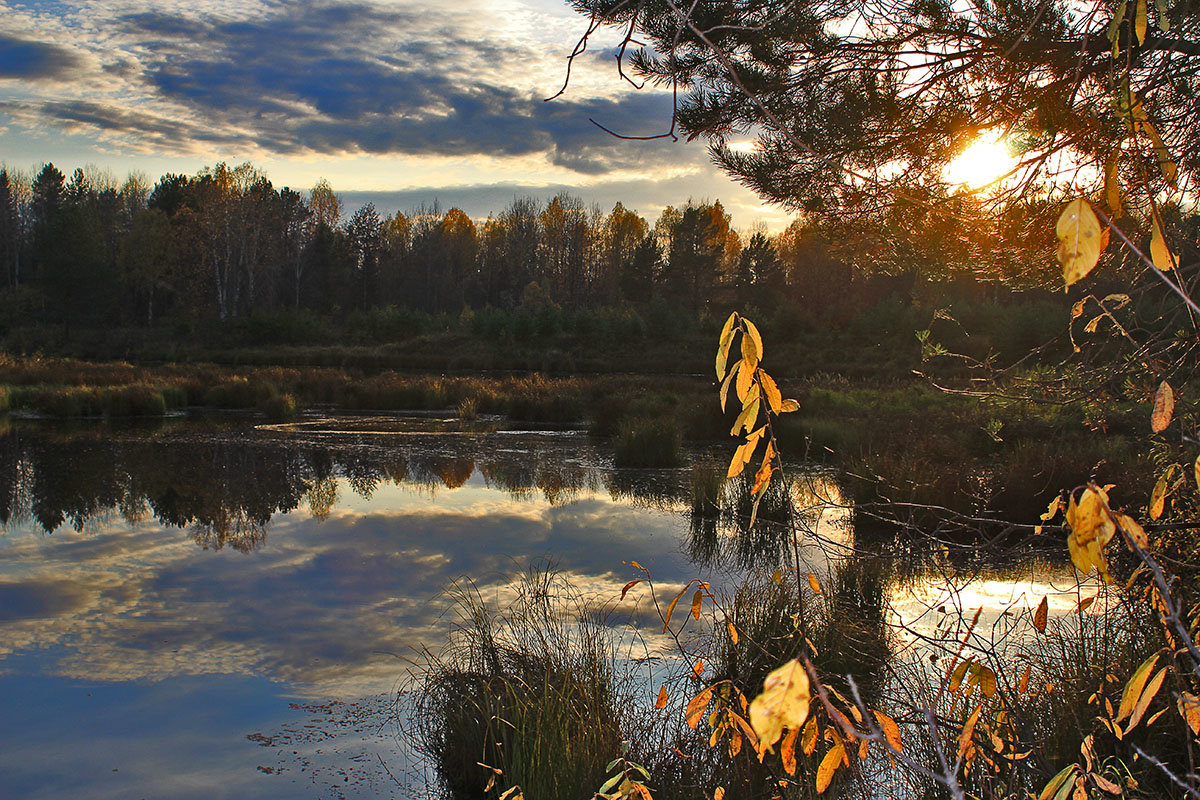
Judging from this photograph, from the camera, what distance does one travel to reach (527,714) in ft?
10.1

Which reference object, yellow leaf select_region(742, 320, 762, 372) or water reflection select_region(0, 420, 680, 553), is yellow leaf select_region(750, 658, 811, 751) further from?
water reflection select_region(0, 420, 680, 553)

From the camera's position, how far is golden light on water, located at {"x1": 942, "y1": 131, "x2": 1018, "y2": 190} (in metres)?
3.76

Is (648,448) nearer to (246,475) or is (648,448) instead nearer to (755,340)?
(246,475)

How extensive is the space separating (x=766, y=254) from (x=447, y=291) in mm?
22029

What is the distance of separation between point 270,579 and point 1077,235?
6.25 metres

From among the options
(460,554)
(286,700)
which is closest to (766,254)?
(460,554)

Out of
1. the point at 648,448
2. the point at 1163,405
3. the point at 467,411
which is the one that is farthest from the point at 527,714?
the point at 467,411

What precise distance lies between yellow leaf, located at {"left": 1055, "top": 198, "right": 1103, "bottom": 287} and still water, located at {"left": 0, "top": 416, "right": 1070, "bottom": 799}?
1163 mm

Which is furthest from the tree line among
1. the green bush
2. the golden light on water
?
the golden light on water

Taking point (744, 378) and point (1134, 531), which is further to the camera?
point (744, 378)

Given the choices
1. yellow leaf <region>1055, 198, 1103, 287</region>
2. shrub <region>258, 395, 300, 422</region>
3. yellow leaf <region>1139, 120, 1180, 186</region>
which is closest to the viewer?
yellow leaf <region>1055, 198, 1103, 287</region>

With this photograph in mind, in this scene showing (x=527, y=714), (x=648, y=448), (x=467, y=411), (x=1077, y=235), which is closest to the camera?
(x=1077, y=235)

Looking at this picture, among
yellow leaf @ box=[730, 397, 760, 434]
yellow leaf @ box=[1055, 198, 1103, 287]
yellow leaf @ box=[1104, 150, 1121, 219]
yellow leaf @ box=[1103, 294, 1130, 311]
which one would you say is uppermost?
yellow leaf @ box=[1104, 150, 1121, 219]

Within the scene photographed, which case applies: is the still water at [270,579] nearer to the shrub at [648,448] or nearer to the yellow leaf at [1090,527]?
the shrub at [648,448]
